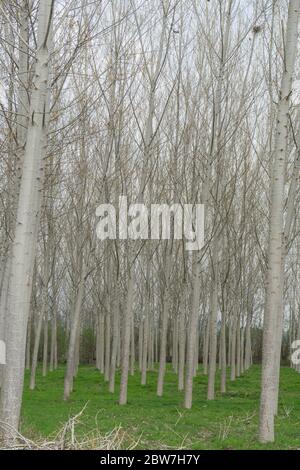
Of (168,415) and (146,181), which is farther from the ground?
(146,181)

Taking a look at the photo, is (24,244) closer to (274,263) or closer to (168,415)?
(274,263)

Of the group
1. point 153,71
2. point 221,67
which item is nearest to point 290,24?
point 221,67

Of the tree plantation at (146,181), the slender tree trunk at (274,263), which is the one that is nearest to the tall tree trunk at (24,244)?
the tree plantation at (146,181)

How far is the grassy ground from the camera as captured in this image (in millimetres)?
6648

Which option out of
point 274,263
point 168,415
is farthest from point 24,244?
point 168,415

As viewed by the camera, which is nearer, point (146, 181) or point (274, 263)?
point (274, 263)

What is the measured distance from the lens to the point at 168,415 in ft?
30.2

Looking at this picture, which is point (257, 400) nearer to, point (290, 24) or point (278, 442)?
point (278, 442)

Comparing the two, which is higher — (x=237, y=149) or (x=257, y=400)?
(x=237, y=149)

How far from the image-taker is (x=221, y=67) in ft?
34.4

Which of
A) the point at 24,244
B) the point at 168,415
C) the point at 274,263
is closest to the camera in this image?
the point at 24,244

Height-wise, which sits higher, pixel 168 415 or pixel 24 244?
pixel 24 244

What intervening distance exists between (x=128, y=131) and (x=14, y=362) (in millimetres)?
8630

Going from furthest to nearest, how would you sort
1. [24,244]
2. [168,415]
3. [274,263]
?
1. [168,415]
2. [274,263]
3. [24,244]
